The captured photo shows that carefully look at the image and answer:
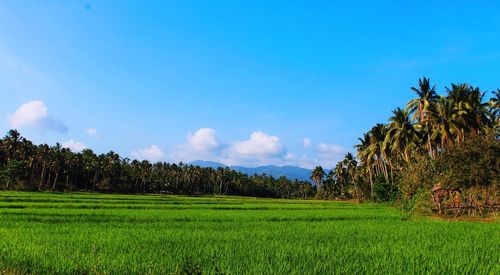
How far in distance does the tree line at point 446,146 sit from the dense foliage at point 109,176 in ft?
186

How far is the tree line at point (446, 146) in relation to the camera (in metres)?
23.5

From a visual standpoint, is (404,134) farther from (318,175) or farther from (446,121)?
(318,175)

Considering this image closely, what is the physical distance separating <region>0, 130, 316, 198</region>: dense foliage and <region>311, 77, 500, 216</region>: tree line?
186 feet

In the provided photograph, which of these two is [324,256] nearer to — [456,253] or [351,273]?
[351,273]

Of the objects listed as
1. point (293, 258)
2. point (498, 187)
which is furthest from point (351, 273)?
point (498, 187)

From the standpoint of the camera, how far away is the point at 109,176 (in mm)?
84875

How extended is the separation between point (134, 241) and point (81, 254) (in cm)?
224

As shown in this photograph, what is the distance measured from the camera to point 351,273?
6539 mm

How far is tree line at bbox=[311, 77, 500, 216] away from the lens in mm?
23531

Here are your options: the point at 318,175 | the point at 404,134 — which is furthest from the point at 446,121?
the point at 318,175

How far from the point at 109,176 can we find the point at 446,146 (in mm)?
71892

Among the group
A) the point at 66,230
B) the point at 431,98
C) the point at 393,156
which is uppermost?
the point at 431,98

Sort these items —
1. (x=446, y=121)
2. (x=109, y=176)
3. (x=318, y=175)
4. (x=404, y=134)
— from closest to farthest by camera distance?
(x=446, y=121) → (x=404, y=134) → (x=109, y=176) → (x=318, y=175)

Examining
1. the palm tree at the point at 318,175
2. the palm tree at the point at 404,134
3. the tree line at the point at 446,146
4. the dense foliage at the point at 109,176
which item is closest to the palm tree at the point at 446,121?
the tree line at the point at 446,146
